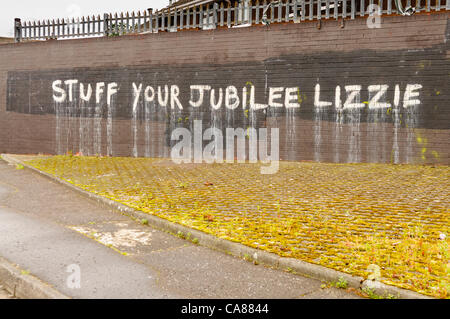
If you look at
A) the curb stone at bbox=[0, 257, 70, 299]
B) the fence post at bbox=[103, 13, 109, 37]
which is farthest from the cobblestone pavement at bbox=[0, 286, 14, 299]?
the fence post at bbox=[103, 13, 109, 37]

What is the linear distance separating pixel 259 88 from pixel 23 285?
9.46m

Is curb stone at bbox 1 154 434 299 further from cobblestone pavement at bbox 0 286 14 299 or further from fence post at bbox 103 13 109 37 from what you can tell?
fence post at bbox 103 13 109 37

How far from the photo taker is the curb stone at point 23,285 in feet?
12.3

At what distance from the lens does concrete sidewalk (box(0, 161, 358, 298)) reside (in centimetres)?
385

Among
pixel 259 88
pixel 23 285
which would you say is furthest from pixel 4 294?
pixel 259 88

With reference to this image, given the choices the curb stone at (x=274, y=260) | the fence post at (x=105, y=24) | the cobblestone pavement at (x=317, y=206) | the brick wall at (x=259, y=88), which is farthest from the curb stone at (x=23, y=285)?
the fence post at (x=105, y=24)

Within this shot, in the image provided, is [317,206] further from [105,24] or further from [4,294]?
[105,24]

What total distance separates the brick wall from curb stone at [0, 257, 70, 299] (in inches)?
356

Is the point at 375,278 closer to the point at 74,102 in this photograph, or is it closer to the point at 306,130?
the point at 306,130

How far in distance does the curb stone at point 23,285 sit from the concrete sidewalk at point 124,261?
3.9 inches

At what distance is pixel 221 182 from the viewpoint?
30.6 feet

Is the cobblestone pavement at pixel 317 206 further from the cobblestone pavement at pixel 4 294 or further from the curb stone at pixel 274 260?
the cobblestone pavement at pixel 4 294

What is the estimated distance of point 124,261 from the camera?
462 centimetres

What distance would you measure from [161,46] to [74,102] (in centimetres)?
390
